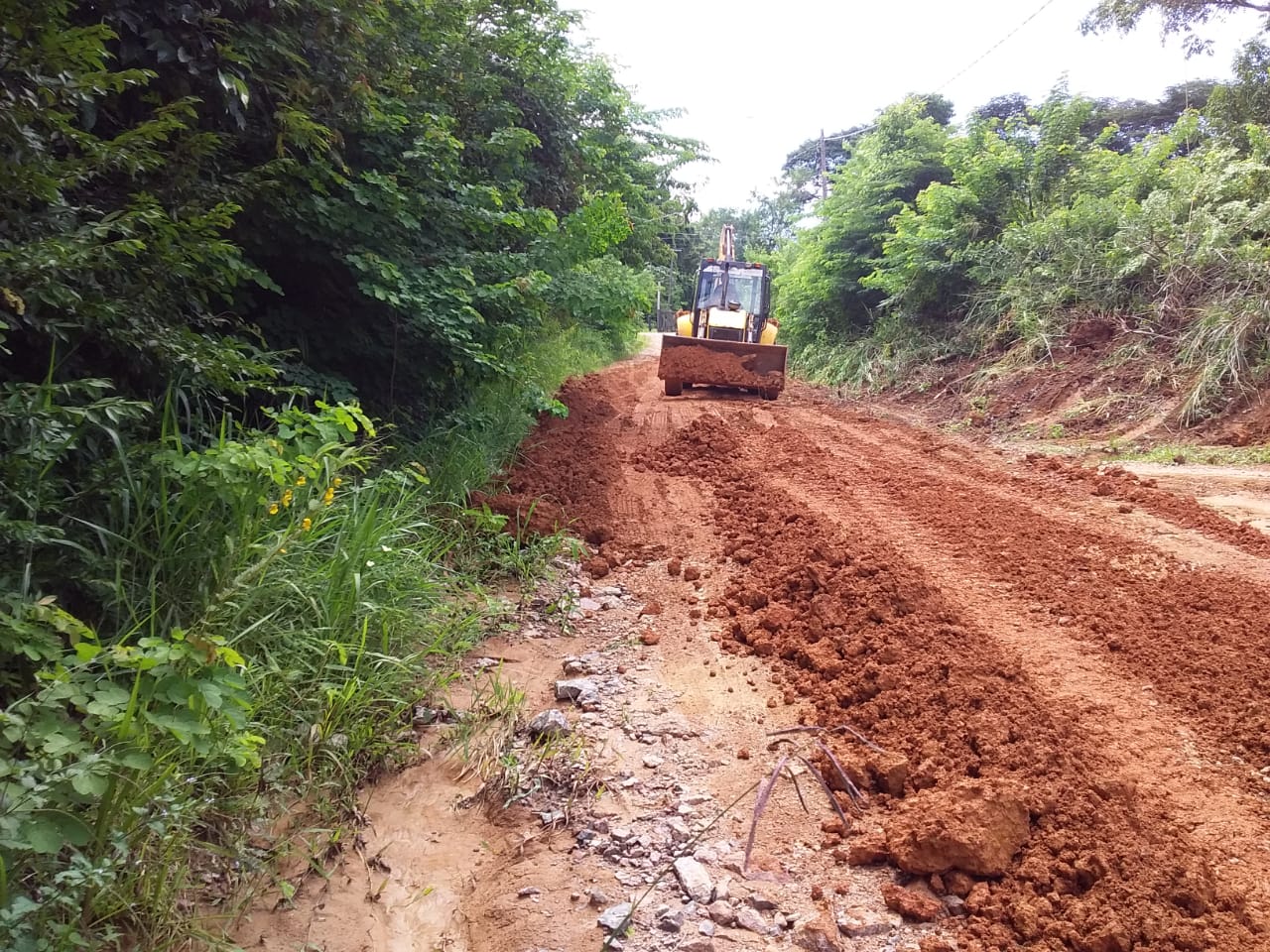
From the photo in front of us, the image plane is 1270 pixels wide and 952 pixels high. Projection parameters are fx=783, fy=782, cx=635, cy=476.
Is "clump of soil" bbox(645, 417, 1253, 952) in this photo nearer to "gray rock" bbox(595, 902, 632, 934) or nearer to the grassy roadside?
"gray rock" bbox(595, 902, 632, 934)

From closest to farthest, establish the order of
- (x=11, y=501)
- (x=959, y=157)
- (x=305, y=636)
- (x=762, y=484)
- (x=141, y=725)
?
→ (x=141, y=725) → (x=11, y=501) → (x=305, y=636) → (x=762, y=484) → (x=959, y=157)

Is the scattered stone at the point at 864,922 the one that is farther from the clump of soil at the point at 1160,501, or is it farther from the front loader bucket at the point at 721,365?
the front loader bucket at the point at 721,365

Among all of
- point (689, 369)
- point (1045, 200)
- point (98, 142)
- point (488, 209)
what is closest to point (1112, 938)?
point (98, 142)

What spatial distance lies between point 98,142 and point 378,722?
7.64 feet

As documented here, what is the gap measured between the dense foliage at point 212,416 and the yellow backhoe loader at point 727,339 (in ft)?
23.0

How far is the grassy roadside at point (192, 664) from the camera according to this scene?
1887 millimetres

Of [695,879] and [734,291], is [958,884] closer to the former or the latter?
[695,879]

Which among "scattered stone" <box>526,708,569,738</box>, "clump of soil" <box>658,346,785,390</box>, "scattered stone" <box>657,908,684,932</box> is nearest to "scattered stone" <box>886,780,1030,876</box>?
"scattered stone" <box>657,908,684,932</box>

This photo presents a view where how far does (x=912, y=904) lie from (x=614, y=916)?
90cm

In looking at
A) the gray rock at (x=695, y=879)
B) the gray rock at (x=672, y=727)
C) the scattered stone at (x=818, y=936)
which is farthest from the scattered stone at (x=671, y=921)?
the gray rock at (x=672, y=727)

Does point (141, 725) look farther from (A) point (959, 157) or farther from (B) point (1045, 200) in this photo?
(A) point (959, 157)

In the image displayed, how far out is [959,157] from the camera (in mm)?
14617

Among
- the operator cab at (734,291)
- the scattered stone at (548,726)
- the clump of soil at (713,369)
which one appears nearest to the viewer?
the scattered stone at (548,726)

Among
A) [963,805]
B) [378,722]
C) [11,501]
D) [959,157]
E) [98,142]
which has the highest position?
[959,157]
